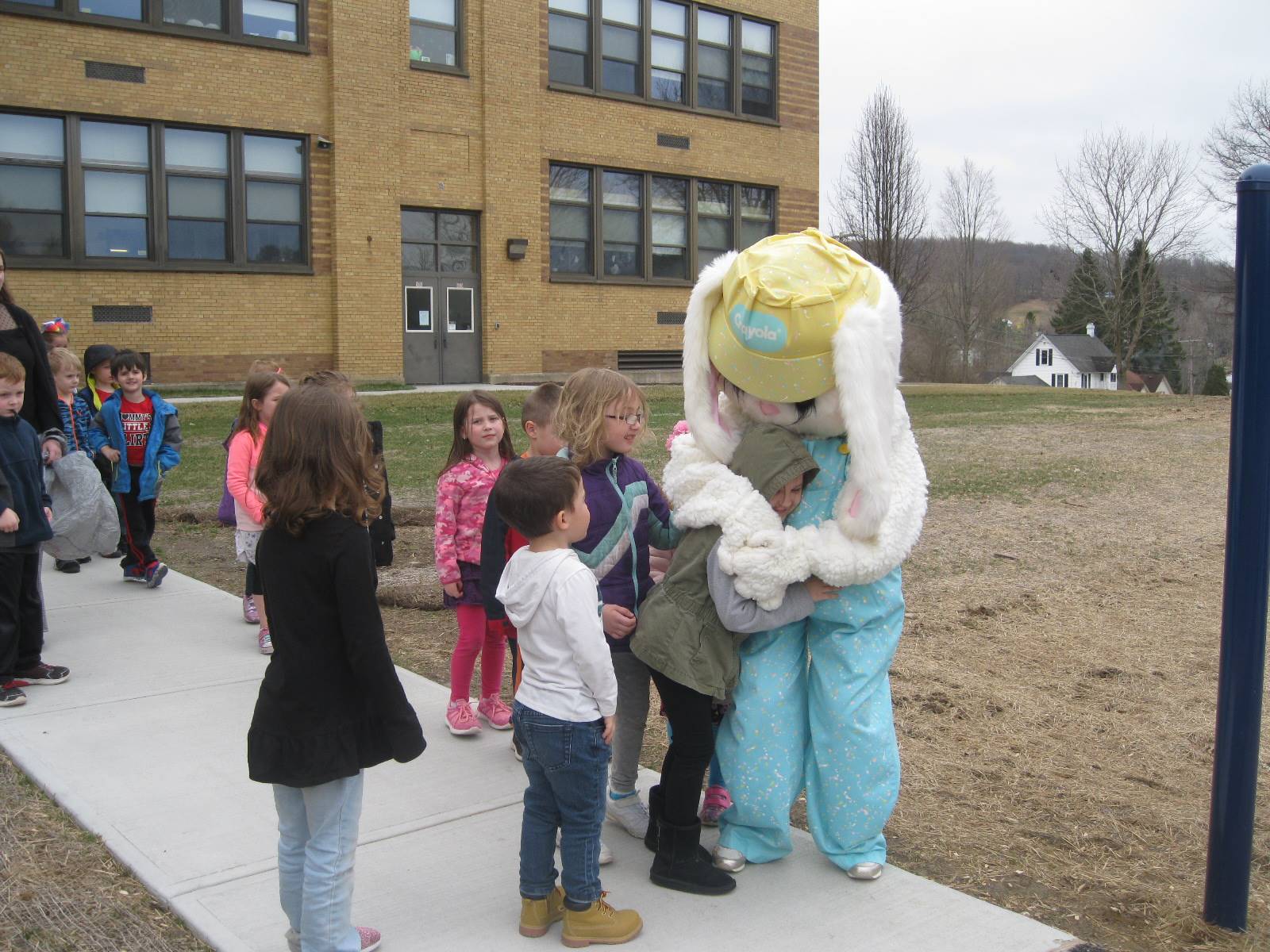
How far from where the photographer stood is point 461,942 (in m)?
2.95

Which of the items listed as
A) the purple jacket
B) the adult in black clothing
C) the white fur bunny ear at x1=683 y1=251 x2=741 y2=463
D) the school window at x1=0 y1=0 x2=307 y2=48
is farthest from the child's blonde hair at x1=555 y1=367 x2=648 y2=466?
the school window at x1=0 y1=0 x2=307 y2=48

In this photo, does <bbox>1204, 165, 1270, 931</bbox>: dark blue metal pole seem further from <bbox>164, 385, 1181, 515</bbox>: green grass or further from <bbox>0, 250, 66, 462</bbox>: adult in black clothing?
<bbox>164, 385, 1181, 515</bbox>: green grass

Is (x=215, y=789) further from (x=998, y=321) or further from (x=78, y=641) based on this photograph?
(x=998, y=321)

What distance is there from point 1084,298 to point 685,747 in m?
61.6

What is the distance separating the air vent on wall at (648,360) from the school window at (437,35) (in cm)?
645

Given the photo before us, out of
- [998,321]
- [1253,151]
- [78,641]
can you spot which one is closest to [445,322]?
[78,641]

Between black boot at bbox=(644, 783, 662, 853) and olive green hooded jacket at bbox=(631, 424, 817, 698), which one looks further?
black boot at bbox=(644, 783, 662, 853)

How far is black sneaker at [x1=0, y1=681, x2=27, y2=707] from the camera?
479 centimetres

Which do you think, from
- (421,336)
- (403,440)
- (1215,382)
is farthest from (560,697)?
(1215,382)

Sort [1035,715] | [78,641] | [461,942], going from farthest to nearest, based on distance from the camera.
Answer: [78,641], [1035,715], [461,942]

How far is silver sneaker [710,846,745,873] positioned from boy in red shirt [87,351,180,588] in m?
4.80

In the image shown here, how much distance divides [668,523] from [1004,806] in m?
1.50

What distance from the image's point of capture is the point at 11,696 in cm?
482

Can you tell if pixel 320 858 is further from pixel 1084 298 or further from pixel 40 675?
pixel 1084 298
